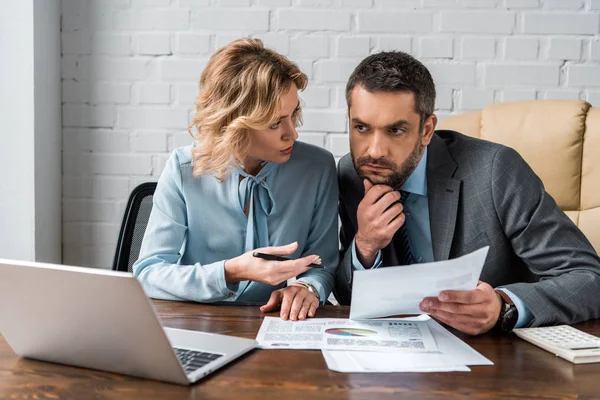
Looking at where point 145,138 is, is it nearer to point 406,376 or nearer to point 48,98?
point 48,98

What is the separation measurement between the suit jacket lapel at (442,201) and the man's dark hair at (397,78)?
13 centimetres

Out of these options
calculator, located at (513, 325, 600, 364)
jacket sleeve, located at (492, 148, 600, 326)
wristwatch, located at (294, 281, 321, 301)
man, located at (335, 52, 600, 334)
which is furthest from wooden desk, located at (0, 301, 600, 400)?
man, located at (335, 52, 600, 334)

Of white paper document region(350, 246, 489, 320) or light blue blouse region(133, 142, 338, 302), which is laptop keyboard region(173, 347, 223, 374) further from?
light blue blouse region(133, 142, 338, 302)

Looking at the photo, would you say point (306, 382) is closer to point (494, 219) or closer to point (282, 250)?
point (282, 250)

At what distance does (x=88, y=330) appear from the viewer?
3.16 ft

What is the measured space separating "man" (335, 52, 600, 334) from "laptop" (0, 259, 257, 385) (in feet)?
2.16

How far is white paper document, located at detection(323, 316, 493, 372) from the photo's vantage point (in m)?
1.02

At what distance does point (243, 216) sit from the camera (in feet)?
5.59

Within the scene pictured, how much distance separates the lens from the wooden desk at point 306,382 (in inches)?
36.2

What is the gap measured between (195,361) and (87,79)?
1760 mm

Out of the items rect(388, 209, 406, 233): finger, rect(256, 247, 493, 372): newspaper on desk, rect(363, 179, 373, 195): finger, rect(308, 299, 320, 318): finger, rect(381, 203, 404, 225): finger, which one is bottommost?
rect(308, 299, 320, 318): finger

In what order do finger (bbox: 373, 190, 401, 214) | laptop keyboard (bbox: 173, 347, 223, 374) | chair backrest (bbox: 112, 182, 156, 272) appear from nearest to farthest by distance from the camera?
laptop keyboard (bbox: 173, 347, 223, 374) → finger (bbox: 373, 190, 401, 214) → chair backrest (bbox: 112, 182, 156, 272)

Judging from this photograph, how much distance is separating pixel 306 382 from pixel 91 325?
1.07ft

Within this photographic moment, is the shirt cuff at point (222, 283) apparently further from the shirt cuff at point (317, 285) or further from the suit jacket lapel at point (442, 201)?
the suit jacket lapel at point (442, 201)
